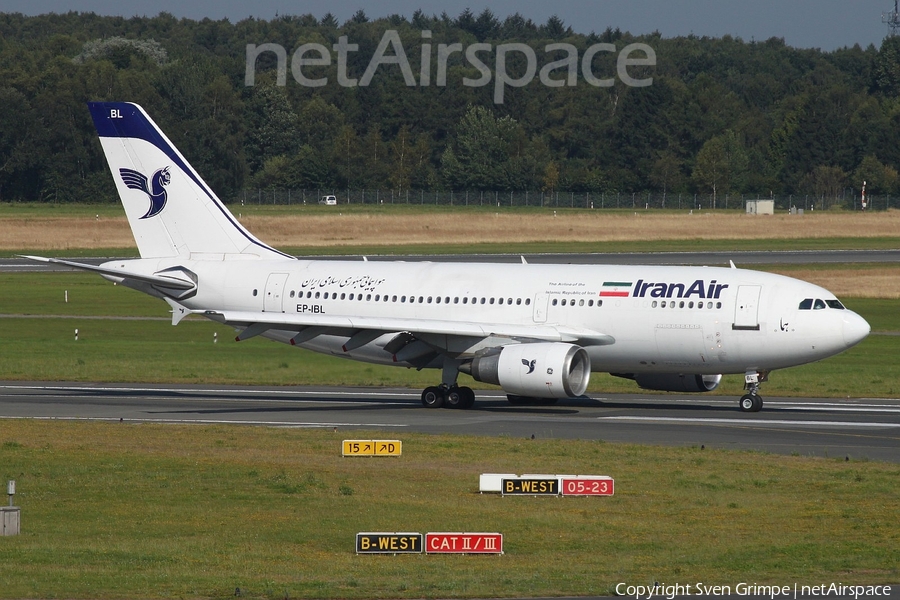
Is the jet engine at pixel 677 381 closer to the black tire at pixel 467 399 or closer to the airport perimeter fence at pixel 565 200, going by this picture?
the black tire at pixel 467 399

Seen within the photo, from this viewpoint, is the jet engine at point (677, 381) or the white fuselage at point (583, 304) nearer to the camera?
the white fuselage at point (583, 304)

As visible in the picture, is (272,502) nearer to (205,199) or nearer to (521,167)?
(205,199)

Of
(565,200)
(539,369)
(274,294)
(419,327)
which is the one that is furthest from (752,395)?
(565,200)

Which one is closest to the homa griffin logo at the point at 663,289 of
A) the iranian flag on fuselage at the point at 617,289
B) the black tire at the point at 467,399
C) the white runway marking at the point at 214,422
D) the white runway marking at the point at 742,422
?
the iranian flag on fuselage at the point at 617,289

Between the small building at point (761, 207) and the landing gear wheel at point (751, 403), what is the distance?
114 m

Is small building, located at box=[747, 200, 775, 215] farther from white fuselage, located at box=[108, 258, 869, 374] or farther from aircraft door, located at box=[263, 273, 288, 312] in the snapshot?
aircraft door, located at box=[263, 273, 288, 312]

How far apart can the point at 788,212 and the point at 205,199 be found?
396 feet

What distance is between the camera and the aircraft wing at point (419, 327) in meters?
38.5

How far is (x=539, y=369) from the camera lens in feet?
121

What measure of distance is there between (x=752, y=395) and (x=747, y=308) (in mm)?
2541

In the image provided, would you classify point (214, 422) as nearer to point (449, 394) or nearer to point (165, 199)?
point (449, 394)

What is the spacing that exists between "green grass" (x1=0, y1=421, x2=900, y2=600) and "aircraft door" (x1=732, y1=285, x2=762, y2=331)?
8.95 m

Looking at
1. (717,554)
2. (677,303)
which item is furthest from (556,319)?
(717,554)

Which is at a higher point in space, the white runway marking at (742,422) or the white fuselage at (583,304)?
the white fuselage at (583,304)
